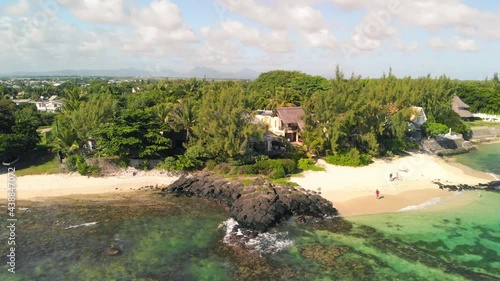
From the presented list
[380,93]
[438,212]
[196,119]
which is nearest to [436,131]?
[380,93]

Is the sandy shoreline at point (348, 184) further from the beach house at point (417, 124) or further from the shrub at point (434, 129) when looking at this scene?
the beach house at point (417, 124)

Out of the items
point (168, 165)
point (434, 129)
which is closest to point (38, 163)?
point (168, 165)

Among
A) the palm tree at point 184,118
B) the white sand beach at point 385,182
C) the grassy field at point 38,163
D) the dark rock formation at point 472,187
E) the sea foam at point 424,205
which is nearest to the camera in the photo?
the sea foam at point 424,205

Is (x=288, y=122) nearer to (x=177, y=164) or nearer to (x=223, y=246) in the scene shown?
(x=177, y=164)

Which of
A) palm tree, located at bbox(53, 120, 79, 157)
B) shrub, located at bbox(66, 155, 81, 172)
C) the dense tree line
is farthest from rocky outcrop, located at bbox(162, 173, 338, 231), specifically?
palm tree, located at bbox(53, 120, 79, 157)

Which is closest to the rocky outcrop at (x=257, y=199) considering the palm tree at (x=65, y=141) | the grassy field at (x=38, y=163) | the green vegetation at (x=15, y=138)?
the palm tree at (x=65, y=141)

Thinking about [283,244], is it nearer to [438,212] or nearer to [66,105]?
[438,212]
